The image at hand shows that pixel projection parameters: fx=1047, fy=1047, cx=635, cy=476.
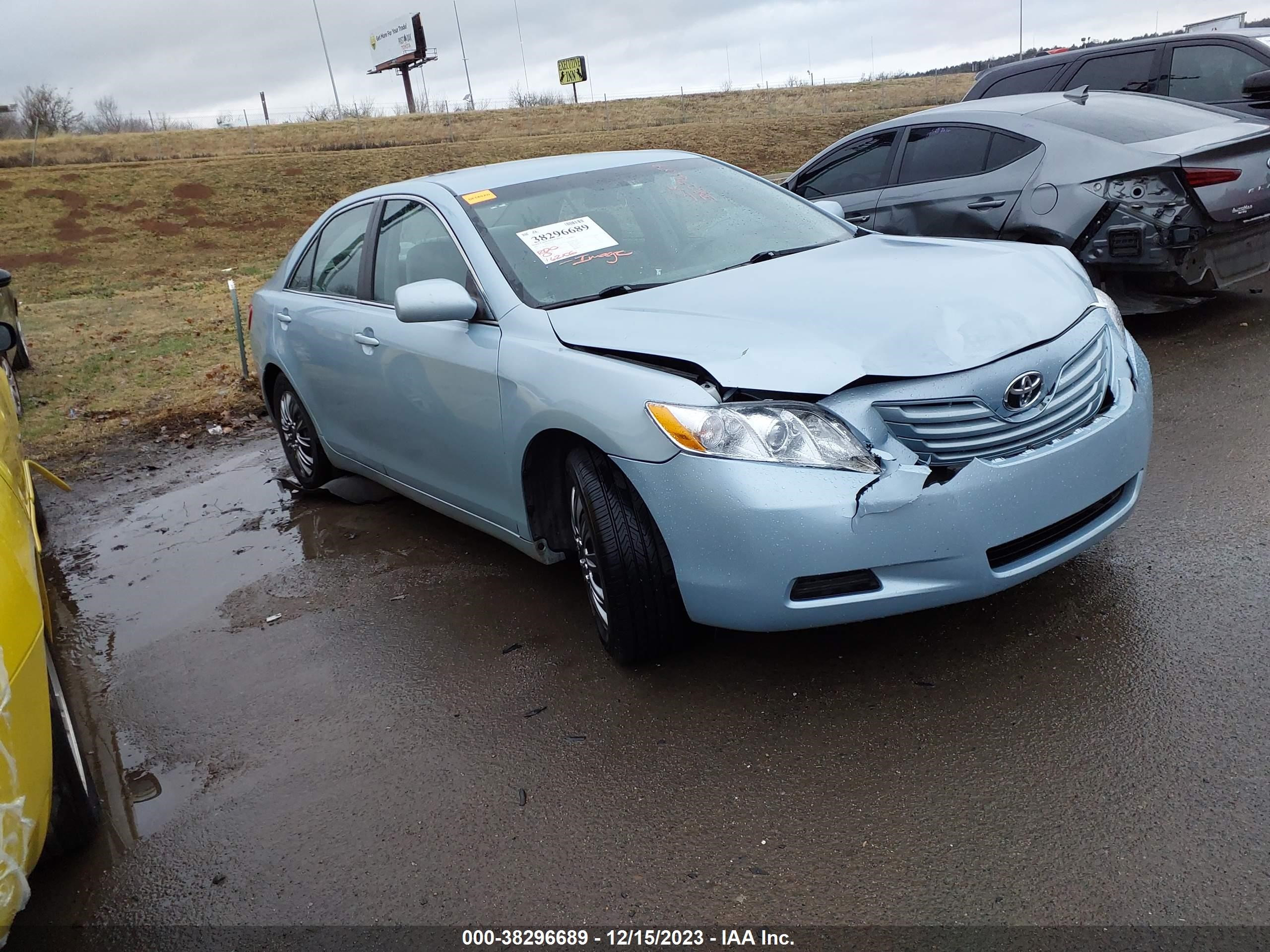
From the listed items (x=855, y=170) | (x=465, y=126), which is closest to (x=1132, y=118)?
(x=855, y=170)

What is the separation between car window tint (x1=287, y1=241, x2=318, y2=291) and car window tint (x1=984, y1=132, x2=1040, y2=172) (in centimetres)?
430

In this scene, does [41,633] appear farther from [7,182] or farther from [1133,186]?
[7,182]

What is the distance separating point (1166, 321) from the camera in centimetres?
721

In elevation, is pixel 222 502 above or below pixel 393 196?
below

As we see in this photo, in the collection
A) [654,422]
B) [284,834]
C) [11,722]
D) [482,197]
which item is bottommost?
[284,834]

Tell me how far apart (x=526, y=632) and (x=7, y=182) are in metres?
32.1

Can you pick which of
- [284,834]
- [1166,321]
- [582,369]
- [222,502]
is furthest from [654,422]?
[1166,321]

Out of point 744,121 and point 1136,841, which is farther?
point 744,121

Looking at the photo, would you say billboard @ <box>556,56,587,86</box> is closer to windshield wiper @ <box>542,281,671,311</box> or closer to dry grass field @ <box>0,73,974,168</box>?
dry grass field @ <box>0,73,974,168</box>

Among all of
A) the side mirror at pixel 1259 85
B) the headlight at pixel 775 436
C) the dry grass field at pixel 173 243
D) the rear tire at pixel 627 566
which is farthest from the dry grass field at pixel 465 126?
the headlight at pixel 775 436

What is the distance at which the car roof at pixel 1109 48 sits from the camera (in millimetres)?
8602

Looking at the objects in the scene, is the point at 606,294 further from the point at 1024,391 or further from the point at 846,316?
the point at 1024,391

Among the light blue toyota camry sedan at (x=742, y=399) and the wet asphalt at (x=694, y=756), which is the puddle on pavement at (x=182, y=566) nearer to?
the wet asphalt at (x=694, y=756)

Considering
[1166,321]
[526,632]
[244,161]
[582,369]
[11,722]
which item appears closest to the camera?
[11,722]
